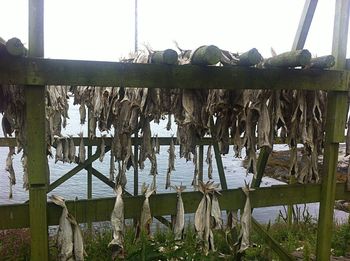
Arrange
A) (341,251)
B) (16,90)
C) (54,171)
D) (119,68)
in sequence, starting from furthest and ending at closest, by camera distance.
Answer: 1. (54,171)
2. (341,251)
3. (16,90)
4. (119,68)

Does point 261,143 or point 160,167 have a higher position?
point 261,143

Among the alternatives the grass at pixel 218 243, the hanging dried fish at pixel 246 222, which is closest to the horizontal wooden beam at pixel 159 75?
the hanging dried fish at pixel 246 222

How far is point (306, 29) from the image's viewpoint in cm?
474

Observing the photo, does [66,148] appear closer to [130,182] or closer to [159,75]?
[159,75]

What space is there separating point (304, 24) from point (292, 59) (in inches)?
63.2

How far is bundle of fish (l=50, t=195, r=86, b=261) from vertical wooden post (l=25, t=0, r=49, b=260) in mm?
114

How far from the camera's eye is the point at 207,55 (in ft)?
10.3

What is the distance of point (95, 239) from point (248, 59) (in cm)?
437

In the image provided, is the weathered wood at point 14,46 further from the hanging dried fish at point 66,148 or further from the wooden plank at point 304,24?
the hanging dried fish at point 66,148

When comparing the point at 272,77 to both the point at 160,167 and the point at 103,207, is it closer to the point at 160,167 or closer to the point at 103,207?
the point at 103,207

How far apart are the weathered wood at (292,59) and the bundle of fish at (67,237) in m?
2.17

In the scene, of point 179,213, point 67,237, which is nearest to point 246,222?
point 179,213

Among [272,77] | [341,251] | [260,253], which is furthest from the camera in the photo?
[341,251]

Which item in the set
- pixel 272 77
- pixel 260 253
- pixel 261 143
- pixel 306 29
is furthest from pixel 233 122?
pixel 260 253
